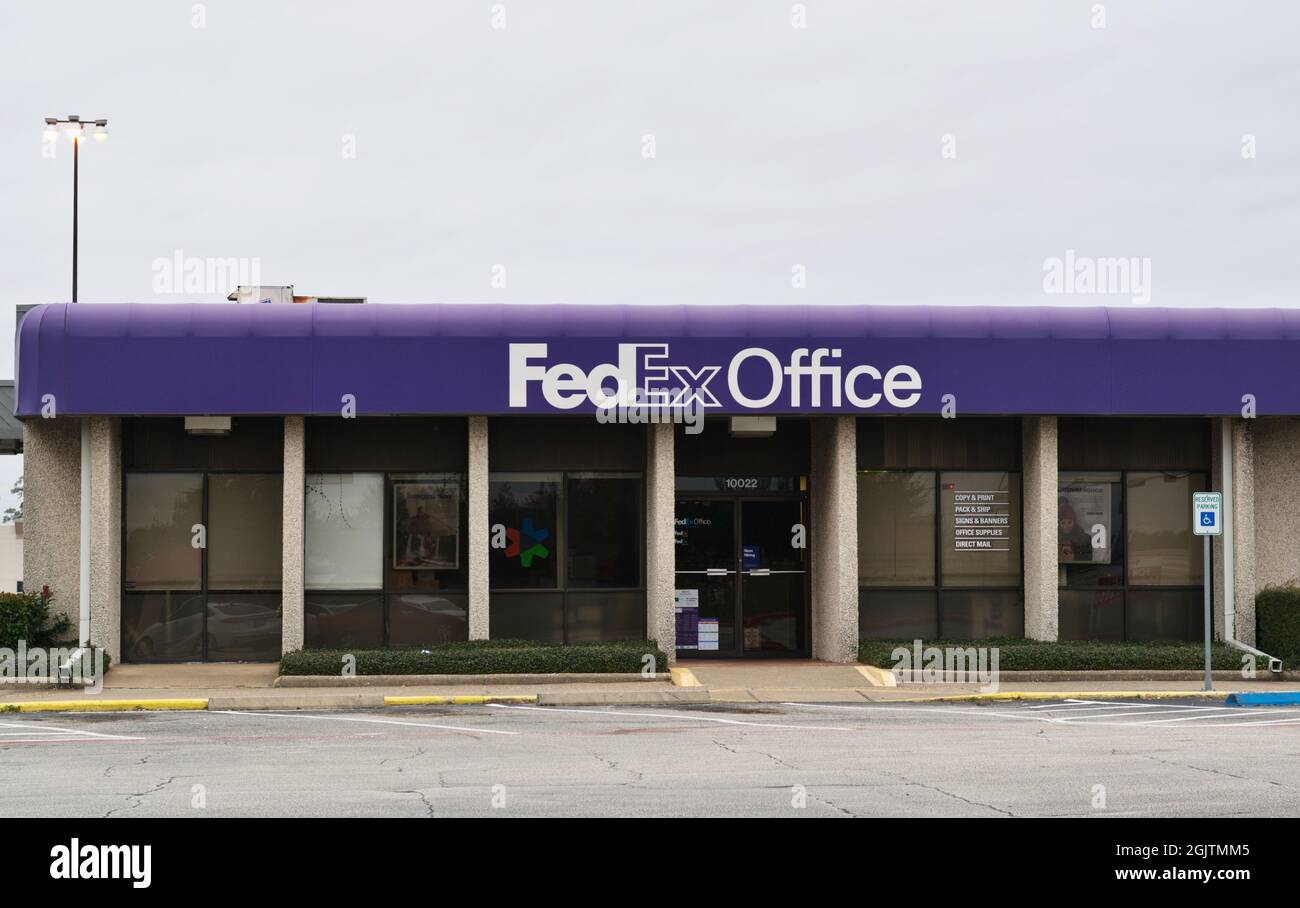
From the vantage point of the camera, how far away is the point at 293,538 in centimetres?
2305

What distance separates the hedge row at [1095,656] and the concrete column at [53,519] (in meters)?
12.5

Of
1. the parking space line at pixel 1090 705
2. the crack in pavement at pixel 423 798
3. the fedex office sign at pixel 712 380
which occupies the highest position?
the fedex office sign at pixel 712 380

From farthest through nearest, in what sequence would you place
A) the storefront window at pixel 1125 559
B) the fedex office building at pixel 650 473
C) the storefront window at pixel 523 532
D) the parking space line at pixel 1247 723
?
the storefront window at pixel 1125 559 < the storefront window at pixel 523 532 < the fedex office building at pixel 650 473 < the parking space line at pixel 1247 723

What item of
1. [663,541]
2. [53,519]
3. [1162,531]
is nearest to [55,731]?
[53,519]

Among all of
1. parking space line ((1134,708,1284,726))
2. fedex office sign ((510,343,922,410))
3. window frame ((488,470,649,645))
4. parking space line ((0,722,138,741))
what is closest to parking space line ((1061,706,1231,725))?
parking space line ((1134,708,1284,726))

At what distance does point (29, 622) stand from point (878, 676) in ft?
41.6

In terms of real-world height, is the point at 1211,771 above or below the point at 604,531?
below

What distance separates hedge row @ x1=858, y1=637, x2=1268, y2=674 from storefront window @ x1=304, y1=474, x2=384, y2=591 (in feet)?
26.6

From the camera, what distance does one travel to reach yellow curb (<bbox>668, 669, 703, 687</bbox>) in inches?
847

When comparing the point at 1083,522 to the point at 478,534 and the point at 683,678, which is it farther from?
the point at 478,534

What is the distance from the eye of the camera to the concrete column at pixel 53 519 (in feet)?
76.8

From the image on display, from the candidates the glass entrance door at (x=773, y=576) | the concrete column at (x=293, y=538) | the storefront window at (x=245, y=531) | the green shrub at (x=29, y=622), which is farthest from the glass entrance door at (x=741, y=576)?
the green shrub at (x=29, y=622)

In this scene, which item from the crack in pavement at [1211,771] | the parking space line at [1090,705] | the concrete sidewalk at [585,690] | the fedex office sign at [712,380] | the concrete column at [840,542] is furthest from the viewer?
the concrete column at [840,542]

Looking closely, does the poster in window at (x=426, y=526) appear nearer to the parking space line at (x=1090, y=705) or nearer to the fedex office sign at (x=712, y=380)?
the fedex office sign at (x=712, y=380)
